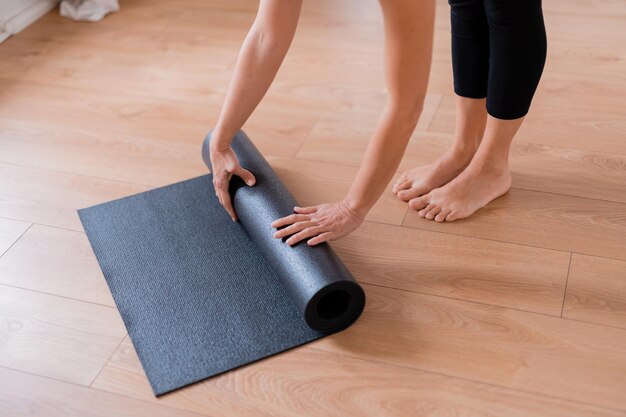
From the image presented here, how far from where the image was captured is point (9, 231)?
1.84 m

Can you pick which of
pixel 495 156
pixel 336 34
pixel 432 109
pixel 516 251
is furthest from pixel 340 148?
pixel 336 34

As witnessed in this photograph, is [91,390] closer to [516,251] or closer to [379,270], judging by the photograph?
[379,270]

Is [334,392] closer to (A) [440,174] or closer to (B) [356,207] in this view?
(B) [356,207]

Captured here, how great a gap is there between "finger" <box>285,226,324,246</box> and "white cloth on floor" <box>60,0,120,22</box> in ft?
5.73

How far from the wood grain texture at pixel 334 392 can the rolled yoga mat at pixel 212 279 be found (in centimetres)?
3

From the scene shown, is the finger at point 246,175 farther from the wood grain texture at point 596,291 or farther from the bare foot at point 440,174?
the wood grain texture at point 596,291

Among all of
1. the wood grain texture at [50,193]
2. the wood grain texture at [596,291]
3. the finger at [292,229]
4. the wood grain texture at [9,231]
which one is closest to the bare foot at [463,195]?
the wood grain texture at [596,291]

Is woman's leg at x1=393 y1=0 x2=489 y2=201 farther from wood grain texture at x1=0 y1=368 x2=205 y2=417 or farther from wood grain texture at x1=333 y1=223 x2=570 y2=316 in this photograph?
wood grain texture at x1=0 y1=368 x2=205 y2=417

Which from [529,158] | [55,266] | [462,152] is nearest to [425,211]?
[462,152]

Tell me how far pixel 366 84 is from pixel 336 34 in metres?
0.40

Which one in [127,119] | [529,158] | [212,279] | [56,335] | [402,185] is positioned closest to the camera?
[56,335]

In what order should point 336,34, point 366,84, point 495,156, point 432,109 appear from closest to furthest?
point 495,156 → point 432,109 → point 366,84 → point 336,34

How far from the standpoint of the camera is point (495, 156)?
1791mm

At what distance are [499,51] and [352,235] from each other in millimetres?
513
